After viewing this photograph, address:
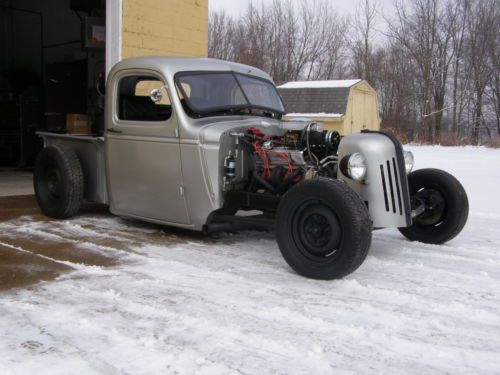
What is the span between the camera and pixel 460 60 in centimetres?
3453

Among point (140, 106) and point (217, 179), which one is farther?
point (140, 106)

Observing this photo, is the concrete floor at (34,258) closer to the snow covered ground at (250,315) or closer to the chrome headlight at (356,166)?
the snow covered ground at (250,315)

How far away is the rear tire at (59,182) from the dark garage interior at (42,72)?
384 centimetres

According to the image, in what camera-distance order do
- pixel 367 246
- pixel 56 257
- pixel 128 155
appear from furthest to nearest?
pixel 128 155 → pixel 56 257 → pixel 367 246

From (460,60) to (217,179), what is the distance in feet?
112

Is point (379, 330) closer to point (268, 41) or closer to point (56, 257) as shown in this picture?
point (56, 257)

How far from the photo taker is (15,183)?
29.9 ft

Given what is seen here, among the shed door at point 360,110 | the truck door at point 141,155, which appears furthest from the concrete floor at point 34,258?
the shed door at point 360,110

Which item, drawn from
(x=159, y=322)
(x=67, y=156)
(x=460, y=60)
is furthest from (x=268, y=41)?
(x=159, y=322)

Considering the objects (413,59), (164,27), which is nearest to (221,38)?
(413,59)

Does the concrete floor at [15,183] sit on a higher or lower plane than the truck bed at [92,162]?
lower

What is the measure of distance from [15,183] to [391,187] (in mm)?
7298

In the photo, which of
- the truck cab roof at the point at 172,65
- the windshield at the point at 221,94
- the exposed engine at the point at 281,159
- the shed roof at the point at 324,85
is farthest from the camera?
the shed roof at the point at 324,85

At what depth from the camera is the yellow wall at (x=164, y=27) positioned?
830 centimetres
